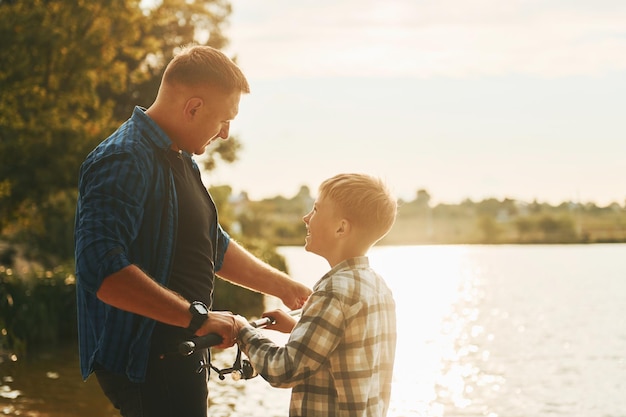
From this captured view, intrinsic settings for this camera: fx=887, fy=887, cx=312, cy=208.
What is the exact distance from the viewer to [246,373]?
113 inches

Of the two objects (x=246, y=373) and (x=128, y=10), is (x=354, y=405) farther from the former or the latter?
(x=128, y=10)

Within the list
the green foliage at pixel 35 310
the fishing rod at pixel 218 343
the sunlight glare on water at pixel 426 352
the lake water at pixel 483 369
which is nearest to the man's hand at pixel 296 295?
the fishing rod at pixel 218 343

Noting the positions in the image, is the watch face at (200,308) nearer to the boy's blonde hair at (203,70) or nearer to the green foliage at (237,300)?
the boy's blonde hair at (203,70)

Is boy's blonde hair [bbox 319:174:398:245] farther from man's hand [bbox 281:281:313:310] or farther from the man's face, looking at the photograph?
man's hand [bbox 281:281:313:310]

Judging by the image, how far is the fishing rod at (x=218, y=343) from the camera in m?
2.61

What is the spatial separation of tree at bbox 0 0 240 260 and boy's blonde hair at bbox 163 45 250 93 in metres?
12.4

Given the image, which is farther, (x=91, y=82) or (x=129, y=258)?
(x=91, y=82)

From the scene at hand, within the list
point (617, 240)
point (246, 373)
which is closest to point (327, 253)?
point (246, 373)

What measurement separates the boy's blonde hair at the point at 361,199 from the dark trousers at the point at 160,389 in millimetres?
754

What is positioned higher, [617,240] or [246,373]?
[617,240]

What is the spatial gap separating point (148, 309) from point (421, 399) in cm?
1209

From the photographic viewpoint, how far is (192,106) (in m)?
3.06

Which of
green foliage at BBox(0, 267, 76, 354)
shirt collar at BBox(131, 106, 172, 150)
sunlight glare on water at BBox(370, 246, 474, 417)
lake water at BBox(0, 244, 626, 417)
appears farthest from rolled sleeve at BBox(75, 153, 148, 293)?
green foliage at BBox(0, 267, 76, 354)

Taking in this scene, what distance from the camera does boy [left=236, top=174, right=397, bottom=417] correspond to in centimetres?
270
